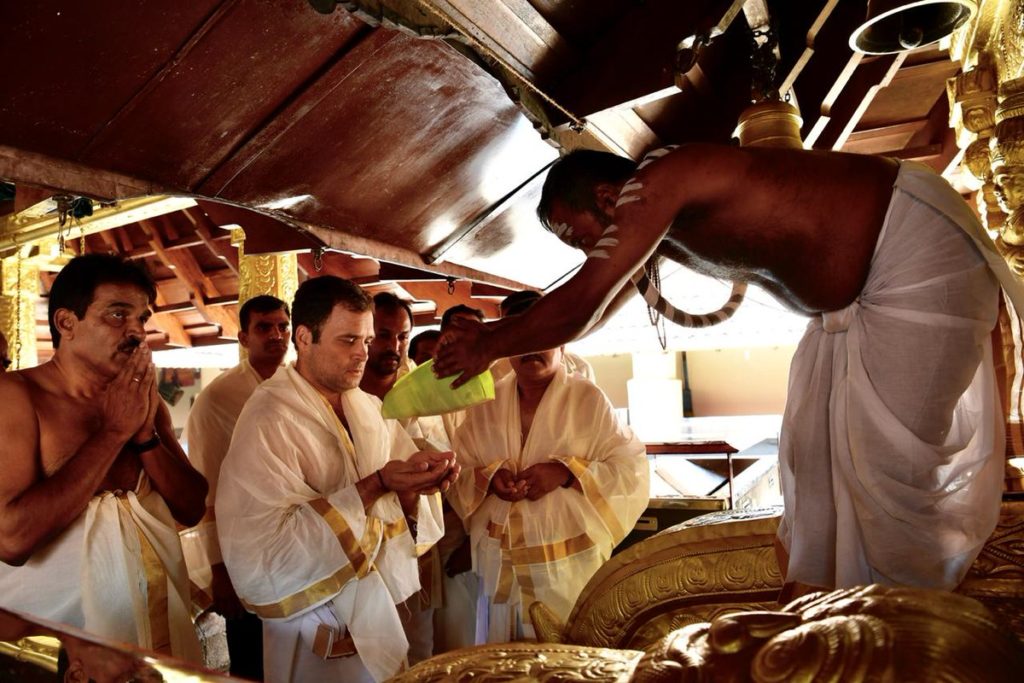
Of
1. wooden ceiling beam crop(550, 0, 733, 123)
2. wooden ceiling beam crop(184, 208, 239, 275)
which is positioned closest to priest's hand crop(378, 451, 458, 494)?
wooden ceiling beam crop(550, 0, 733, 123)

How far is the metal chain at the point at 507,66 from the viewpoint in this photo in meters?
1.74

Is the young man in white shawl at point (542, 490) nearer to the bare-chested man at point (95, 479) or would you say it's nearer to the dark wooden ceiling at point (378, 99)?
the dark wooden ceiling at point (378, 99)

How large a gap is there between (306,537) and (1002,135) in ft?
8.30

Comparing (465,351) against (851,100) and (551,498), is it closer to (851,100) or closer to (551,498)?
(551,498)

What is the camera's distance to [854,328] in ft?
5.18

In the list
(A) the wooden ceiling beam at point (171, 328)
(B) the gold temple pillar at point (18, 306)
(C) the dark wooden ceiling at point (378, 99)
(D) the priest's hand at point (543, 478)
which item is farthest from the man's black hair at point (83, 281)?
(A) the wooden ceiling beam at point (171, 328)

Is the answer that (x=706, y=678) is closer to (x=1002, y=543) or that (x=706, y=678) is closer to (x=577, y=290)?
(x=577, y=290)

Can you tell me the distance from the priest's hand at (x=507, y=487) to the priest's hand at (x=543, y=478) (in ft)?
0.08

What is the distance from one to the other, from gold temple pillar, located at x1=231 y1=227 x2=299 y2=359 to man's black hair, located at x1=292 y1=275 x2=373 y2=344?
3121mm

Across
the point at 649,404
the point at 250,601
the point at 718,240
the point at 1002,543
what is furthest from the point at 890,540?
the point at 649,404

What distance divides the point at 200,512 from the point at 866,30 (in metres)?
2.87

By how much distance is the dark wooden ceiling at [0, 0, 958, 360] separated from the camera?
68.1 inches

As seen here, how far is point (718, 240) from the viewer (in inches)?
65.0

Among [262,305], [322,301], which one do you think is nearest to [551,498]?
[322,301]
